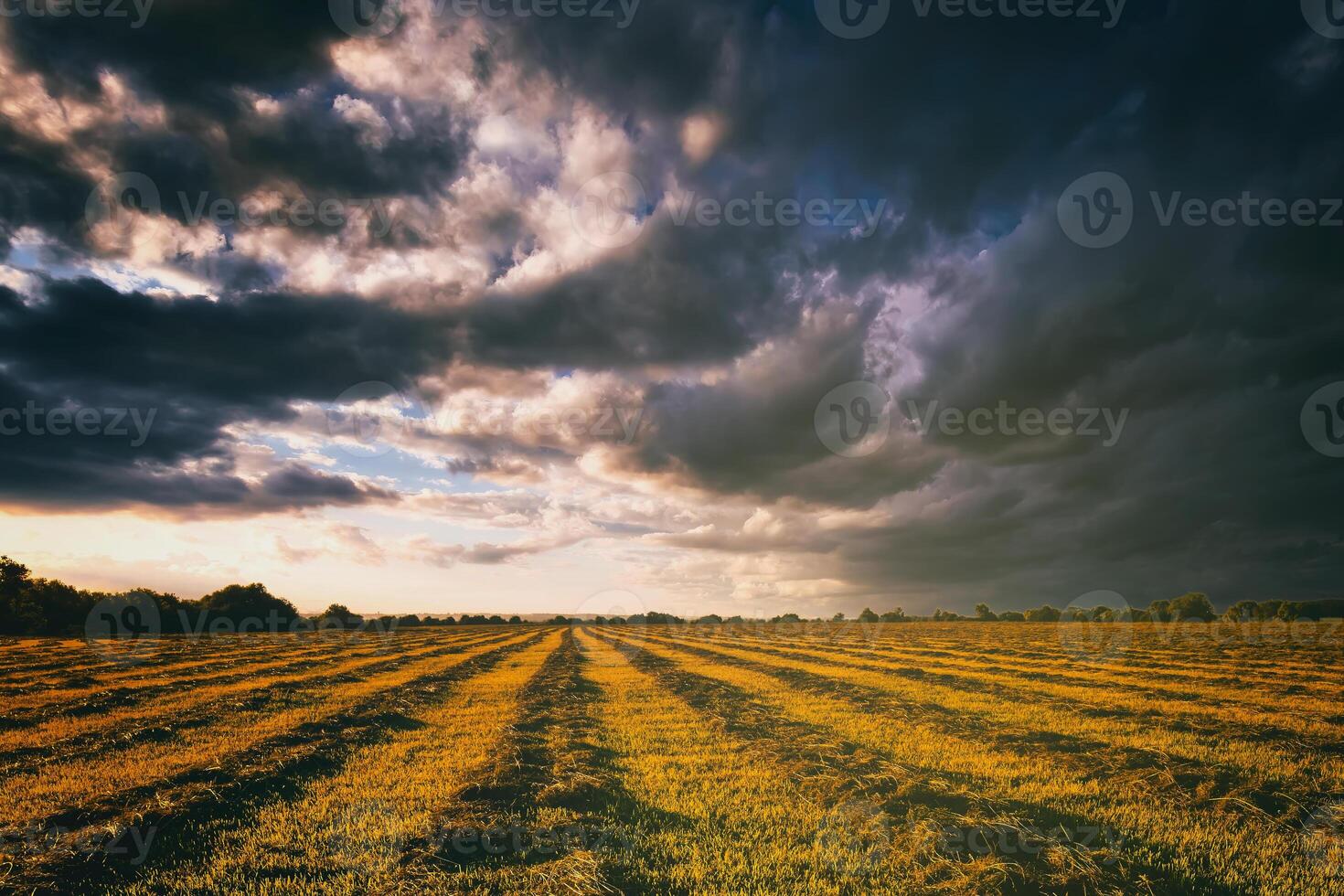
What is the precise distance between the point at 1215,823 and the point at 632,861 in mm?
10864

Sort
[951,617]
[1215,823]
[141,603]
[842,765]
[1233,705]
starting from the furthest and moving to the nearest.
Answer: [951,617] → [141,603] → [1233,705] → [842,765] → [1215,823]

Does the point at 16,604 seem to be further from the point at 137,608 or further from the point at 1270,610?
the point at 1270,610

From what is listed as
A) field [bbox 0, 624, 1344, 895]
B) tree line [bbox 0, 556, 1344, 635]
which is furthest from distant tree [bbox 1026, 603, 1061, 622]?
field [bbox 0, 624, 1344, 895]

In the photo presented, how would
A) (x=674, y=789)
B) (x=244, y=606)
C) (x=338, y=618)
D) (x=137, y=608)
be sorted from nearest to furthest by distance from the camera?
(x=674, y=789), (x=137, y=608), (x=244, y=606), (x=338, y=618)

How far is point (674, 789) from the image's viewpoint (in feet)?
38.1

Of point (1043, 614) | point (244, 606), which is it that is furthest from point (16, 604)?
point (1043, 614)

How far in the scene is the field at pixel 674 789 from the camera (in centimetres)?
818

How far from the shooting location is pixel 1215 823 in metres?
10.2

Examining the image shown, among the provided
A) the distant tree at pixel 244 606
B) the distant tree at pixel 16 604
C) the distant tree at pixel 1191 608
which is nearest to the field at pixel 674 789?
the distant tree at pixel 16 604

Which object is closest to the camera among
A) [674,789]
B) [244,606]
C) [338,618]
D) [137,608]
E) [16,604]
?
[674,789]

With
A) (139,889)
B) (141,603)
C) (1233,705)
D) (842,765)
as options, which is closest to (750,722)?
(842,765)

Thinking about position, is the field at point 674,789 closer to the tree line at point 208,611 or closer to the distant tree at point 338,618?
the tree line at point 208,611

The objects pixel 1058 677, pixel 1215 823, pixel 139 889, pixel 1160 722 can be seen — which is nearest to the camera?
pixel 139 889

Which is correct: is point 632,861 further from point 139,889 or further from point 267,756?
point 267,756
